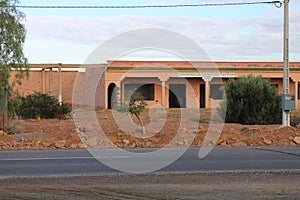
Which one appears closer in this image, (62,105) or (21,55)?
(21,55)

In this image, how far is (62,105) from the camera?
3762 cm

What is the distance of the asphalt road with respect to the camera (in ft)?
47.1

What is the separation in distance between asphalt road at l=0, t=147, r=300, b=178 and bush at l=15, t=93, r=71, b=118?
16944 mm

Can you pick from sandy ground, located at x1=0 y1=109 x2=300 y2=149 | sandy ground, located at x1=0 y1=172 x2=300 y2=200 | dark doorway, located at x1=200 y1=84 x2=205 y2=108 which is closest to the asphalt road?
sandy ground, located at x1=0 y1=172 x2=300 y2=200

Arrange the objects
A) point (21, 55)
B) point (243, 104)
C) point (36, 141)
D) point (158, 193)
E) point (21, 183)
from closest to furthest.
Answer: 1. point (158, 193)
2. point (21, 183)
3. point (36, 141)
4. point (21, 55)
5. point (243, 104)

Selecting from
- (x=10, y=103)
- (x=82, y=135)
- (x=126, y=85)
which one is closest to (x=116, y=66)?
(x=126, y=85)

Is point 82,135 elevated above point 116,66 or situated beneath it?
situated beneath

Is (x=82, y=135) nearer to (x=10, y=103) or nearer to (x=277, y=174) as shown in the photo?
(x=10, y=103)

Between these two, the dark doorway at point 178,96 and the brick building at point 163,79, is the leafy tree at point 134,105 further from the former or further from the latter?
the dark doorway at point 178,96

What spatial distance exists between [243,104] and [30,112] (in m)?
12.6

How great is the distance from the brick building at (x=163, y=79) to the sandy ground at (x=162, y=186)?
3156 cm

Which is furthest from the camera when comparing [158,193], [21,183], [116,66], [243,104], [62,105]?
[116,66]

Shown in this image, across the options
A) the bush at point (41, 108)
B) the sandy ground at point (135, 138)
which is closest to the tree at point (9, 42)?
the sandy ground at point (135, 138)

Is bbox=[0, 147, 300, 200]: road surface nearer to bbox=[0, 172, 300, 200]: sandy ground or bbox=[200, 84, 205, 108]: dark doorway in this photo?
bbox=[0, 172, 300, 200]: sandy ground
